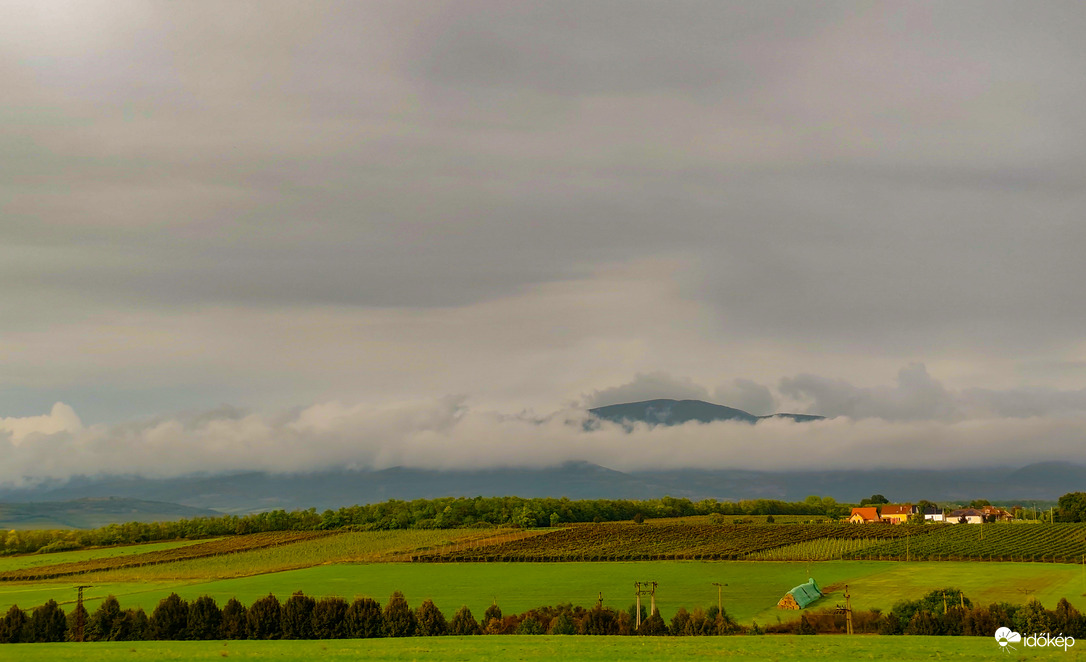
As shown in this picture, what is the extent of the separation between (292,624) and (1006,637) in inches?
1162

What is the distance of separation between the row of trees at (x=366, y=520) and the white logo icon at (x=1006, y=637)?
111m

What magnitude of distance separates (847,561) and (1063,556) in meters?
21.1

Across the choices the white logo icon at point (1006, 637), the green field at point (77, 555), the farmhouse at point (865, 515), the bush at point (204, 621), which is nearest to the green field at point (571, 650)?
the white logo icon at point (1006, 637)

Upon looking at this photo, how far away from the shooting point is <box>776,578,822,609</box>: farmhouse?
209ft

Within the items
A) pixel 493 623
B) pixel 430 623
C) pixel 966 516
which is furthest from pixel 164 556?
pixel 966 516

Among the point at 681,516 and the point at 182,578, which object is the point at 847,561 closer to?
the point at 182,578

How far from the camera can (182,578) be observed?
95.7m

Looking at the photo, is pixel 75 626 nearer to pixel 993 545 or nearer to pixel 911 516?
pixel 993 545

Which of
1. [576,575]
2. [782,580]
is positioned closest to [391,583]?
[576,575]

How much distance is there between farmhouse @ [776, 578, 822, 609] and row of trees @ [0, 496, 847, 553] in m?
82.5

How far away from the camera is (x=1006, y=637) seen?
36.8 m

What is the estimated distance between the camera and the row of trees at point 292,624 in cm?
4256

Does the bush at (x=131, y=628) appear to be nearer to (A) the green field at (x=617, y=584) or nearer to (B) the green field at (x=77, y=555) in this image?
(A) the green field at (x=617, y=584)

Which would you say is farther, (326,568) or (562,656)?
(326,568)
